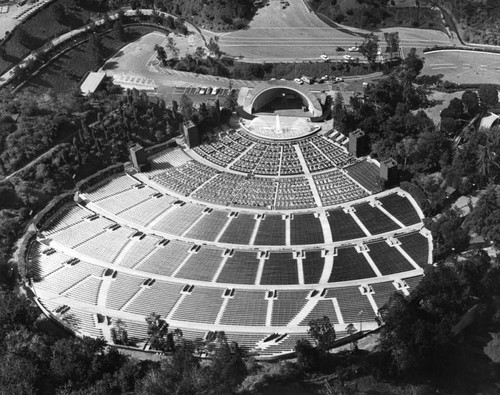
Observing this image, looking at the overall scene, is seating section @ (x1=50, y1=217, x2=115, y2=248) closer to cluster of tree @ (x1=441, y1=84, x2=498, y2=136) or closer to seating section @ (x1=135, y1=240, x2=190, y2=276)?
seating section @ (x1=135, y1=240, x2=190, y2=276)

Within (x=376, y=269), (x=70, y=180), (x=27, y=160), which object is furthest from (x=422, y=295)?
(x=27, y=160)

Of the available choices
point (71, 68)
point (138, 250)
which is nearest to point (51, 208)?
point (138, 250)

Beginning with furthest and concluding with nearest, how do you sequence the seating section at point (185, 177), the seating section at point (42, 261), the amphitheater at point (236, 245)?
the seating section at point (185, 177) < the seating section at point (42, 261) < the amphitheater at point (236, 245)

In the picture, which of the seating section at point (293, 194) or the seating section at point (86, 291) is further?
the seating section at point (293, 194)

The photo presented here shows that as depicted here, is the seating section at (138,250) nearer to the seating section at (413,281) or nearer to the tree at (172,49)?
the seating section at (413,281)

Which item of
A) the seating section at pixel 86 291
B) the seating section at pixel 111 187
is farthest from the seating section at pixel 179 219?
the seating section at pixel 86 291

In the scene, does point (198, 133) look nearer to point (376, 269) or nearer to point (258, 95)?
point (258, 95)
